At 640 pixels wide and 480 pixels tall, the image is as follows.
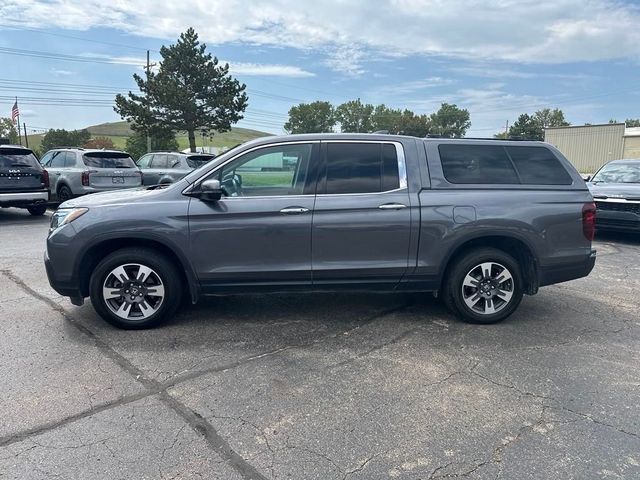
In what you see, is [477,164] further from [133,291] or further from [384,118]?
[384,118]

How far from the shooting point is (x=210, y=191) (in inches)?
173

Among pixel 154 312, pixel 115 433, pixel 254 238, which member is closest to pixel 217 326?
pixel 154 312

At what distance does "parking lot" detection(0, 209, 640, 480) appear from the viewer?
277cm

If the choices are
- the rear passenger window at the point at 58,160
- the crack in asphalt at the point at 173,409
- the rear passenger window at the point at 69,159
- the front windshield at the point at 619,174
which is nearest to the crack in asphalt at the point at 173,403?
the crack in asphalt at the point at 173,409

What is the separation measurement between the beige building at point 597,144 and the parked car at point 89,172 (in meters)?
43.6

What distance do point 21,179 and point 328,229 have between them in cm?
978

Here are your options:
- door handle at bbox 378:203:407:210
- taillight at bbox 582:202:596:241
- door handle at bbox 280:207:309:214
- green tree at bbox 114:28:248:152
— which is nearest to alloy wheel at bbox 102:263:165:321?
door handle at bbox 280:207:309:214

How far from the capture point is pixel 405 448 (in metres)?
2.89

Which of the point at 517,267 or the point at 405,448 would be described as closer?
the point at 405,448

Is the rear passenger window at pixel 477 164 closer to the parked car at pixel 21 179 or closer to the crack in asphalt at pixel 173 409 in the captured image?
the crack in asphalt at pixel 173 409

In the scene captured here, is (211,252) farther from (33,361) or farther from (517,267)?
(517,267)

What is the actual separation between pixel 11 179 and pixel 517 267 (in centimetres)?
1105

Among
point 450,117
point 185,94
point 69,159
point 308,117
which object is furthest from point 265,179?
point 450,117

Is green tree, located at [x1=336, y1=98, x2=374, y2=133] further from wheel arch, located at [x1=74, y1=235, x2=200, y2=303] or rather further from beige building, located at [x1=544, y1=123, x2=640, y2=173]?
wheel arch, located at [x1=74, y1=235, x2=200, y2=303]
